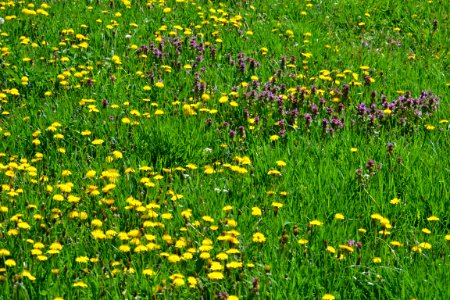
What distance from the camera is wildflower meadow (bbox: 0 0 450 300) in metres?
3.52

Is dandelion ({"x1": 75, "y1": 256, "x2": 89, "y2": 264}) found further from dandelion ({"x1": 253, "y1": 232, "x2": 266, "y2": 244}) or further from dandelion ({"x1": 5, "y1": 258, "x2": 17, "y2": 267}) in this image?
dandelion ({"x1": 253, "y1": 232, "x2": 266, "y2": 244})

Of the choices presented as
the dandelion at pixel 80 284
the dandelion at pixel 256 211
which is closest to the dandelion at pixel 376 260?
the dandelion at pixel 256 211

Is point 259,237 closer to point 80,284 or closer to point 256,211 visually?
point 256,211

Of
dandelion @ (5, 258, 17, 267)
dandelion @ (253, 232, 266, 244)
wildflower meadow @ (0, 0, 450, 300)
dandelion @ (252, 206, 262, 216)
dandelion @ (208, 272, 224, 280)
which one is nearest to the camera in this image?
dandelion @ (208, 272, 224, 280)

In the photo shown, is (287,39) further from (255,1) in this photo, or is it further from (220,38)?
(255,1)

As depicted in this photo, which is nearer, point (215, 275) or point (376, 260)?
point (215, 275)

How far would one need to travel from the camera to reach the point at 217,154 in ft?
16.4

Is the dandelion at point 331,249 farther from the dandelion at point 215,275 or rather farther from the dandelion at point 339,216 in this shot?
the dandelion at point 215,275

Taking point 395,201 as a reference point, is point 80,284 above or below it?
below

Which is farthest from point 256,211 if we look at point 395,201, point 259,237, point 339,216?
point 395,201

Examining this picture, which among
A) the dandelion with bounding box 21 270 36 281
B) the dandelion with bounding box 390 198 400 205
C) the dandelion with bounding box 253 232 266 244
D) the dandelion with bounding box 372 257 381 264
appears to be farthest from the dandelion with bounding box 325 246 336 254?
the dandelion with bounding box 21 270 36 281

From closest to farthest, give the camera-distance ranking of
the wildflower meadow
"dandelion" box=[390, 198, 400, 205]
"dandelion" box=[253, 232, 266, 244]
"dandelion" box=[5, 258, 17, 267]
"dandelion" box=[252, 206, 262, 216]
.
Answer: "dandelion" box=[5, 258, 17, 267], the wildflower meadow, "dandelion" box=[253, 232, 266, 244], "dandelion" box=[252, 206, 262, 216], "dandelion" box=[390, 198, 400, 205]

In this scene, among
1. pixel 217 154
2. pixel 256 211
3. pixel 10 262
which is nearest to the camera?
pixel 10 262

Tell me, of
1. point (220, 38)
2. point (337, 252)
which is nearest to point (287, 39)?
point (220, 38)
